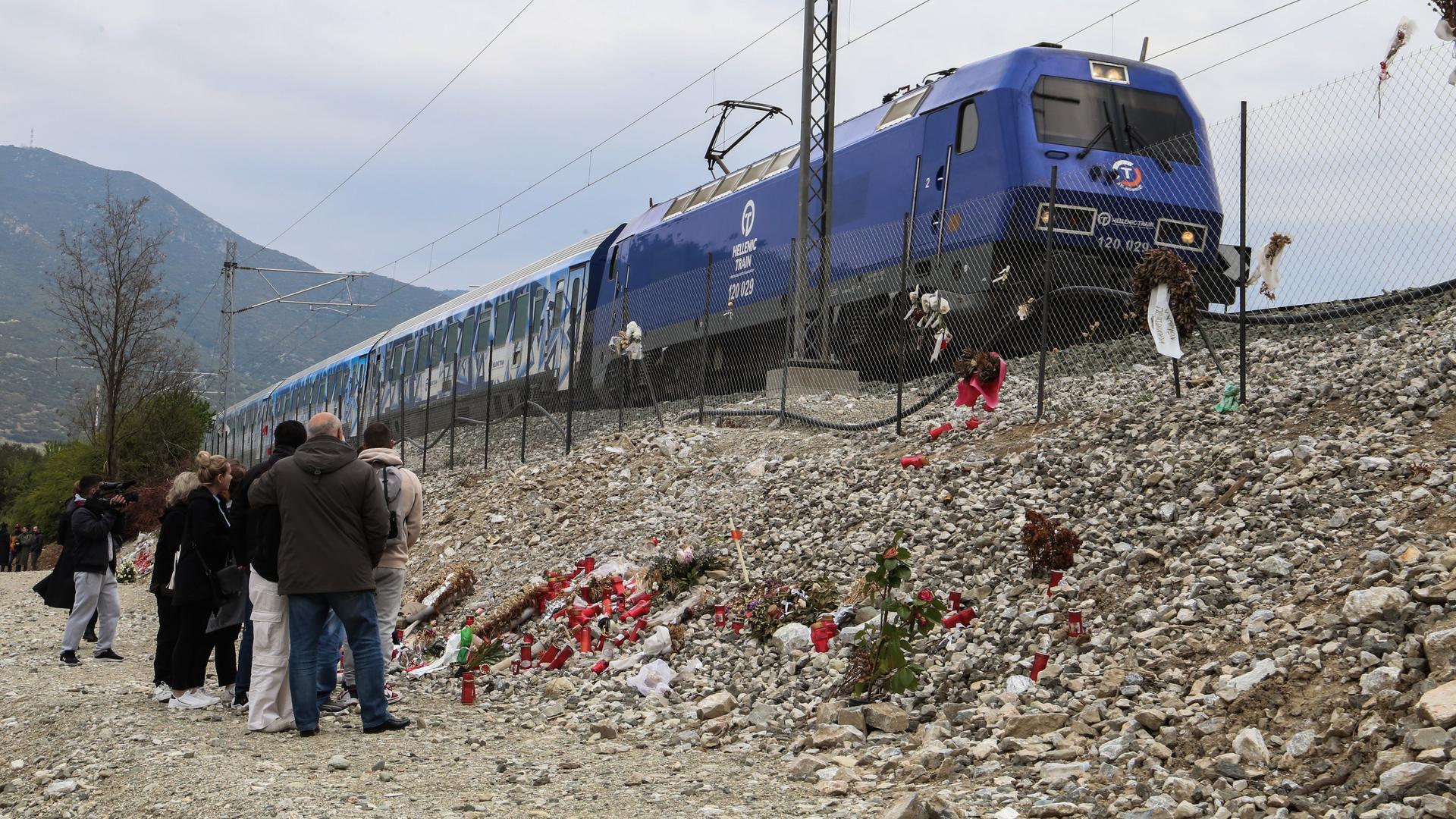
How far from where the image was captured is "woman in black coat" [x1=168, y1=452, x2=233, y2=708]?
24.2 feet

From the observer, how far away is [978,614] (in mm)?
6688

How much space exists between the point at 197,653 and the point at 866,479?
4.78 meters

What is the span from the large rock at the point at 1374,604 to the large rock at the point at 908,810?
6.45 feet

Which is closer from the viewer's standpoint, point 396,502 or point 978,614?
point 978,614

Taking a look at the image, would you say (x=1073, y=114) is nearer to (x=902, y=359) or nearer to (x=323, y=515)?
(x=902, y=359)

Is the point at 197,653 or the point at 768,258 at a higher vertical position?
the point at 768,258

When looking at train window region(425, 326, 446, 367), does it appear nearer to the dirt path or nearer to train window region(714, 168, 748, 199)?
train window region(714, 168, 748, 199)

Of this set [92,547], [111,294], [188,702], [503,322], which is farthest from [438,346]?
[188,702]

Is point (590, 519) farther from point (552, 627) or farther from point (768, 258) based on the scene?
point (768, 258)

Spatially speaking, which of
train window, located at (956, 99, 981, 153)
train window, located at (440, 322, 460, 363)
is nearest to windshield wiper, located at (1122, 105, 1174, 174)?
train window, located at (956, 99, 981, 153)

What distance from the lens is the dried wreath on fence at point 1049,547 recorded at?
6703mm

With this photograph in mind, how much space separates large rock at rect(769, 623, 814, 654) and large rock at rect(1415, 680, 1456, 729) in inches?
134

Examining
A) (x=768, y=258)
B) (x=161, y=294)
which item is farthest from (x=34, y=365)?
(x=768, y=258)

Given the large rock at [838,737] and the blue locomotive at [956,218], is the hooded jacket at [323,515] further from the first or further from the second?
the blue locomotive at [956,218]
